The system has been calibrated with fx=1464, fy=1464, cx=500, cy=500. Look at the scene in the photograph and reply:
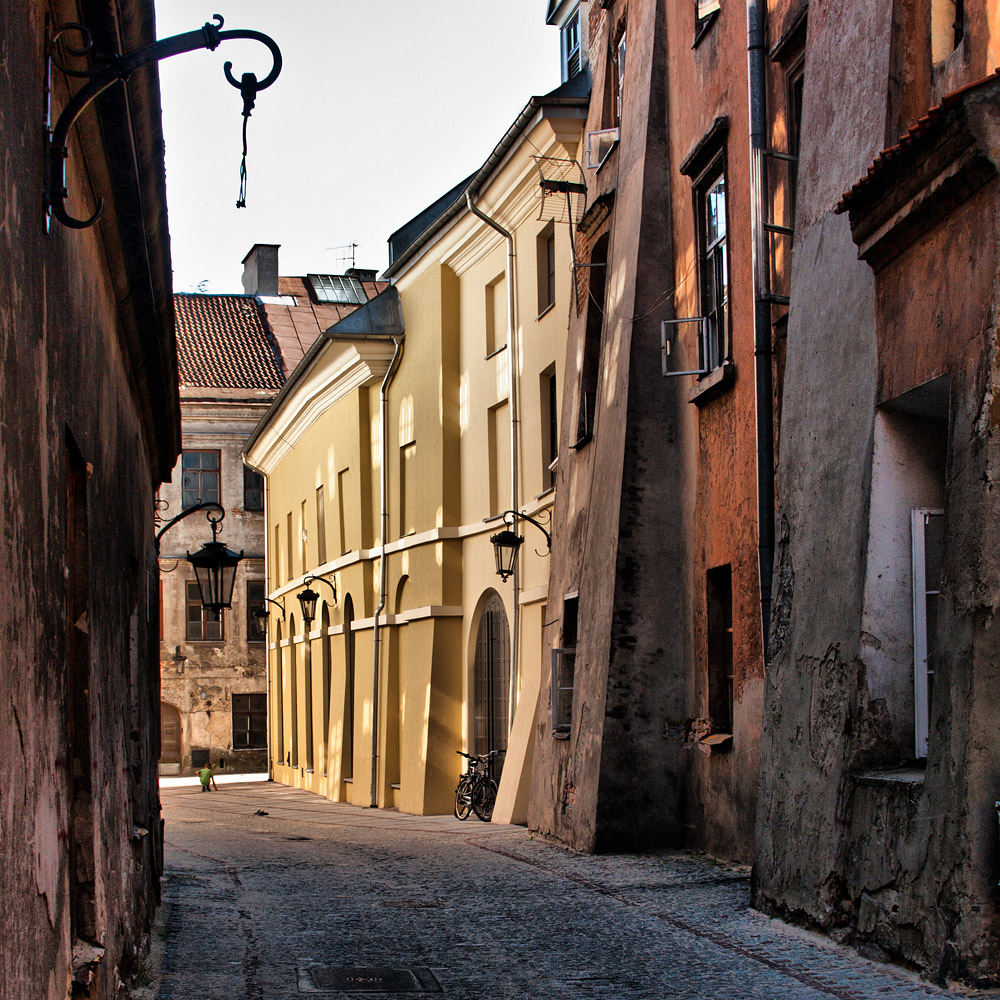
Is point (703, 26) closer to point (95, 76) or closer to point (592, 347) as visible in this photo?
point (592, 347)

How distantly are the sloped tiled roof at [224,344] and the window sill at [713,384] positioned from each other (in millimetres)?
32821

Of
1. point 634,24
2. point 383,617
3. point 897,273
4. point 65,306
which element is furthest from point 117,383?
point 383,617

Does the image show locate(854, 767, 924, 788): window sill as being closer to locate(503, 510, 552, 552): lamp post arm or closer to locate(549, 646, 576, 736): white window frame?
locate(549, 646, 576, 736): white window frame

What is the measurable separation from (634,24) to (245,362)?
3153 centimetres

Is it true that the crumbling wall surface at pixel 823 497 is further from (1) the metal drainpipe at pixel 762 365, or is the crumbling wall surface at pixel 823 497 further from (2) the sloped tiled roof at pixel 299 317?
(2) the sloped tiled roof at pixel 299 317

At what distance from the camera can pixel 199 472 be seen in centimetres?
4488

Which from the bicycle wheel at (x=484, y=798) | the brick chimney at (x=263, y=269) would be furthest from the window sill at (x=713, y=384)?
the brick chimney at (x=263, y=269)

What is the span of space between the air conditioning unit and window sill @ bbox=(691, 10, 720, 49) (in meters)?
3.06

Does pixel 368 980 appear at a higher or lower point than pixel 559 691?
lower

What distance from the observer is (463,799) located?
22.8 metres

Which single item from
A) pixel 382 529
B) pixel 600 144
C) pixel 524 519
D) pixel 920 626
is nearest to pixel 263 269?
pixel 382 529

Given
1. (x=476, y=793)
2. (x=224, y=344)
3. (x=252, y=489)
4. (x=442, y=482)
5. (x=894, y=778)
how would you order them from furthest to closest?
(x=224, y=344) → (x=252, y=489) → (x=442, y=482) → (x=476, y=793) → (x=894, y=778)

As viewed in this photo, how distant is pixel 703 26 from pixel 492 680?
12431 mm

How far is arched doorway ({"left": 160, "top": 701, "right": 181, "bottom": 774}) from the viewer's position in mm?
44188
